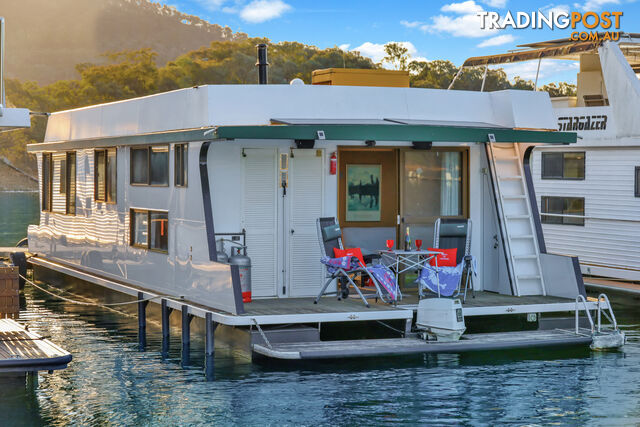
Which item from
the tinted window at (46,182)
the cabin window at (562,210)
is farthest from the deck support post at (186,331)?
the cabin window at (562,210)

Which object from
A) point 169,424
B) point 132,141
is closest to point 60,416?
point 169,424

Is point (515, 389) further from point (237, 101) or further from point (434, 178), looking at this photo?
point (237, 101)

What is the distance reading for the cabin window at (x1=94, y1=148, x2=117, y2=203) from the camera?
646 inches

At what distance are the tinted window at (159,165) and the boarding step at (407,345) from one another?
360cm

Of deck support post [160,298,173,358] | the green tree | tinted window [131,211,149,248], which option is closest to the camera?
deck support post [160,298,173,358]

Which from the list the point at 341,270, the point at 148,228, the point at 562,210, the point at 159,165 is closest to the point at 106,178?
the point at 148,228

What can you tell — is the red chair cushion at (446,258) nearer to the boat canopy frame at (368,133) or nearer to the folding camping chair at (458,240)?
the folding camping chair at (458,240)

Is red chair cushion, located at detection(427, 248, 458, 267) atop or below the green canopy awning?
below

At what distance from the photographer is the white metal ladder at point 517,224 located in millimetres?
13969

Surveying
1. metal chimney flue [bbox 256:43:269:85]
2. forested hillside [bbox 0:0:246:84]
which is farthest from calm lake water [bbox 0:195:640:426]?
forested hillside [bbox 0:0:246:84]

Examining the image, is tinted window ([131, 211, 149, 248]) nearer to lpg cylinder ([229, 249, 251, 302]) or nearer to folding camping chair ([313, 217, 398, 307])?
lpg cylinder ([229, 249, 251, 302])

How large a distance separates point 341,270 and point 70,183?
26.6 ft

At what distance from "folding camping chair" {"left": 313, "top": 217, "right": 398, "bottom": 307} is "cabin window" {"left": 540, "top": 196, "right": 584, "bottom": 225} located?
343 inches

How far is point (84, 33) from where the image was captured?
5960 inches
